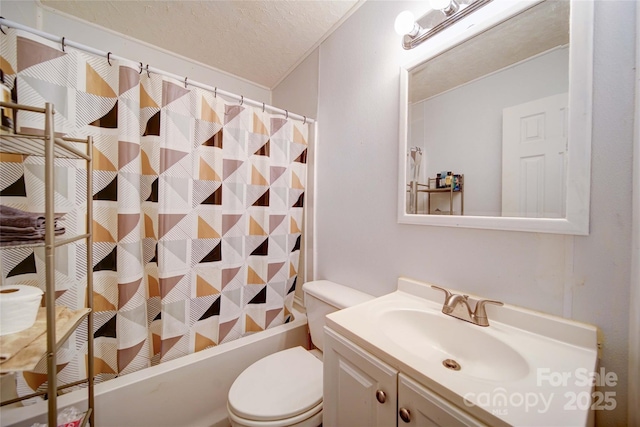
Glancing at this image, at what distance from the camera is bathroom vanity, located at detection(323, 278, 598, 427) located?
44 centimetres

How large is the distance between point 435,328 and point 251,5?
69.2 inches

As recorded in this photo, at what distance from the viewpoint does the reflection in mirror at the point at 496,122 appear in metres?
0.66

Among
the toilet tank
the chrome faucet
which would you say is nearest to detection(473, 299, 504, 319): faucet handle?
the chrome faucet

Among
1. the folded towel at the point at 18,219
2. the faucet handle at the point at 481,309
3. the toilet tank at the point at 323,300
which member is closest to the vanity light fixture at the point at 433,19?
the faucet handle at the point at 481,309

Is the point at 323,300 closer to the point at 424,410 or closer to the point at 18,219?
the point at 424,410

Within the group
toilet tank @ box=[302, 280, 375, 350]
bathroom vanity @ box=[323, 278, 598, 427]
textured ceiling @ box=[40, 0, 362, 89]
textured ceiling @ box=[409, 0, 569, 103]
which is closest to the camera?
bathroom vanity @ box=[323, 278, 598, 427]

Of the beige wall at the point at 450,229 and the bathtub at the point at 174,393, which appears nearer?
the beige wall at the point at 450,229

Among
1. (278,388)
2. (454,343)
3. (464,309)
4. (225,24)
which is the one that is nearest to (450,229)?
(464,309)

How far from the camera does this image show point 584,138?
0.60 metres

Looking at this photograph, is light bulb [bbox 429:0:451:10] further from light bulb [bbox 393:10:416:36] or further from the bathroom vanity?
the bathroom vanity

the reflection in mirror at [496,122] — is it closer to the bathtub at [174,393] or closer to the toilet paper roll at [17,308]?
the bathtub at [174,393]

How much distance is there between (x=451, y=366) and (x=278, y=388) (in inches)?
26.3

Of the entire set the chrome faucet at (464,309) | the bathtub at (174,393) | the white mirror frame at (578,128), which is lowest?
the bathtub at (174,393)

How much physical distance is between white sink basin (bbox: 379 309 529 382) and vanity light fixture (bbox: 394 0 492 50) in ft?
3.51
